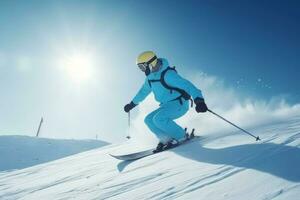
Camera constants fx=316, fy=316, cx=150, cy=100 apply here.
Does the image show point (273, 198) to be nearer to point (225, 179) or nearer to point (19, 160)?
point (225, 179)

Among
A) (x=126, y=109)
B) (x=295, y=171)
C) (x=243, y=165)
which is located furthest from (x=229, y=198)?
(x=126, y=109)

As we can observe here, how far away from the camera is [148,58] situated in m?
7.82

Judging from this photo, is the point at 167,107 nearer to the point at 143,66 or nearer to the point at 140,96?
the point at 143,66

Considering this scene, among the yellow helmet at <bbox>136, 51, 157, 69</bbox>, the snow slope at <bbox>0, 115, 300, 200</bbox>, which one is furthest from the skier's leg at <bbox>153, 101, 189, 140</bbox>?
the snow slope at <bbox>0, 115, 300, 200</bbox>

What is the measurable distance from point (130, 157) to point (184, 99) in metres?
1.98

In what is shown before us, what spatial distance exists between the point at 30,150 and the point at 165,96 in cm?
2523

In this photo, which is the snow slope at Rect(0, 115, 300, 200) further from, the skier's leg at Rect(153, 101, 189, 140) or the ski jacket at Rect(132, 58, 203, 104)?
the ski jacket at Rect(132, 58, 203, 104)

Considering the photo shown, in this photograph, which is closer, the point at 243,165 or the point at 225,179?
the point at 225,179

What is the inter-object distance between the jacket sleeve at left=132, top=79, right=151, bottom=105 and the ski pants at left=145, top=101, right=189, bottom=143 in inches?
44.5

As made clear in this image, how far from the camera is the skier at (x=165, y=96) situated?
297 inches

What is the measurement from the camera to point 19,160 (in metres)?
27.4

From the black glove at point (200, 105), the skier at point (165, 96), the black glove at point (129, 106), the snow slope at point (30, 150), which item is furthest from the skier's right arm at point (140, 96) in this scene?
the snow slope at point (30, 150)

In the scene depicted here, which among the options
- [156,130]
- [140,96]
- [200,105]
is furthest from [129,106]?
[200,105]

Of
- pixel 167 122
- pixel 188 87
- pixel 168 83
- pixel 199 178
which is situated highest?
pixel 168 83
